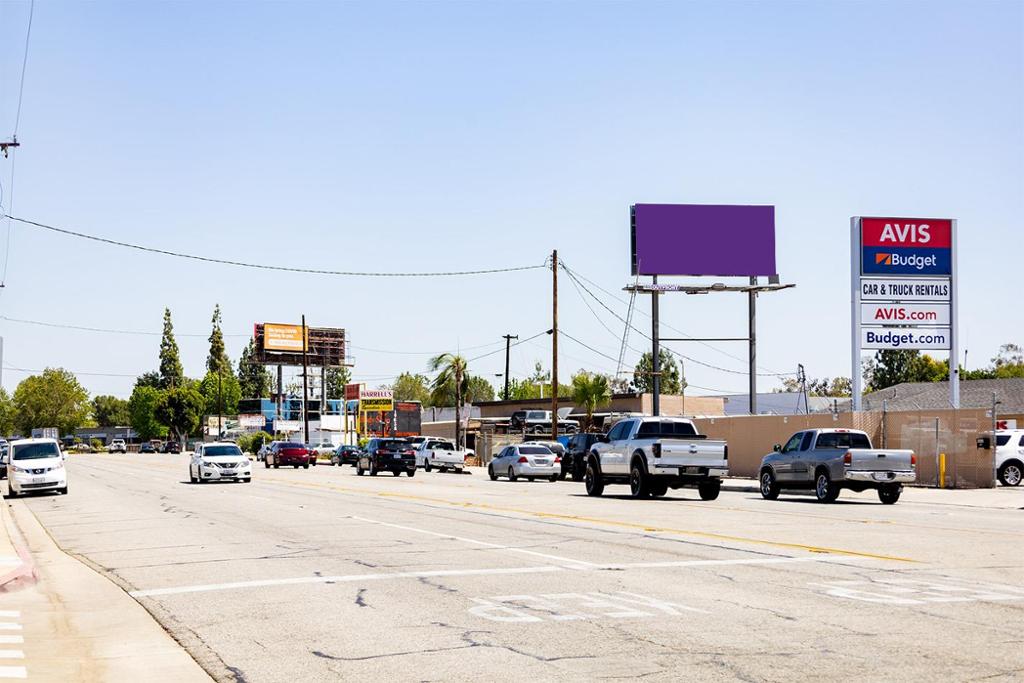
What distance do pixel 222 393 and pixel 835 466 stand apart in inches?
6320

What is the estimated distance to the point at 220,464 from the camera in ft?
147

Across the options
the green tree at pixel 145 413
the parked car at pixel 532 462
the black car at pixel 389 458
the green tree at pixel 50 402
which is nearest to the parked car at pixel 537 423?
the black car at pixel 389 458

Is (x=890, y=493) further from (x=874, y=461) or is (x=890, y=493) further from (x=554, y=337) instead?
(x=554, y=337)

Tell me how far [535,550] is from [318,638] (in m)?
7.22

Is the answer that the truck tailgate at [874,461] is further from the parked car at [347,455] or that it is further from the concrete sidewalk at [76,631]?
the parked car at [347,455]

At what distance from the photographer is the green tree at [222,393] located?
176m

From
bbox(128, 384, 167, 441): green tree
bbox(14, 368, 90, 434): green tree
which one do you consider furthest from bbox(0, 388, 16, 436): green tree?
bbox(128, 384, 167, 441): green tree

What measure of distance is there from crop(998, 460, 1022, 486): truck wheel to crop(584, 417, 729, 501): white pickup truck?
12.4m

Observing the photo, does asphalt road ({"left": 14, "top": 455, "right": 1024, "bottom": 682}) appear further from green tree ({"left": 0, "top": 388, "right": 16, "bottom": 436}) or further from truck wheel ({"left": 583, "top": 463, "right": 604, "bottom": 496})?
green tree ({"left": 0, "top": 388, "right": 16, "bottom": 436})

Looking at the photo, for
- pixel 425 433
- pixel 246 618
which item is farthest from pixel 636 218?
pixel 246 618

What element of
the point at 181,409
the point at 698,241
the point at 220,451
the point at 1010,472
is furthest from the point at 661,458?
the point at 181,409

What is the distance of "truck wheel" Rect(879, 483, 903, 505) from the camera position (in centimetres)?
2972

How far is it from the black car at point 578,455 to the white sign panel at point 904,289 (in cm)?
1252

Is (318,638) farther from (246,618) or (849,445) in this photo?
(849,445)
